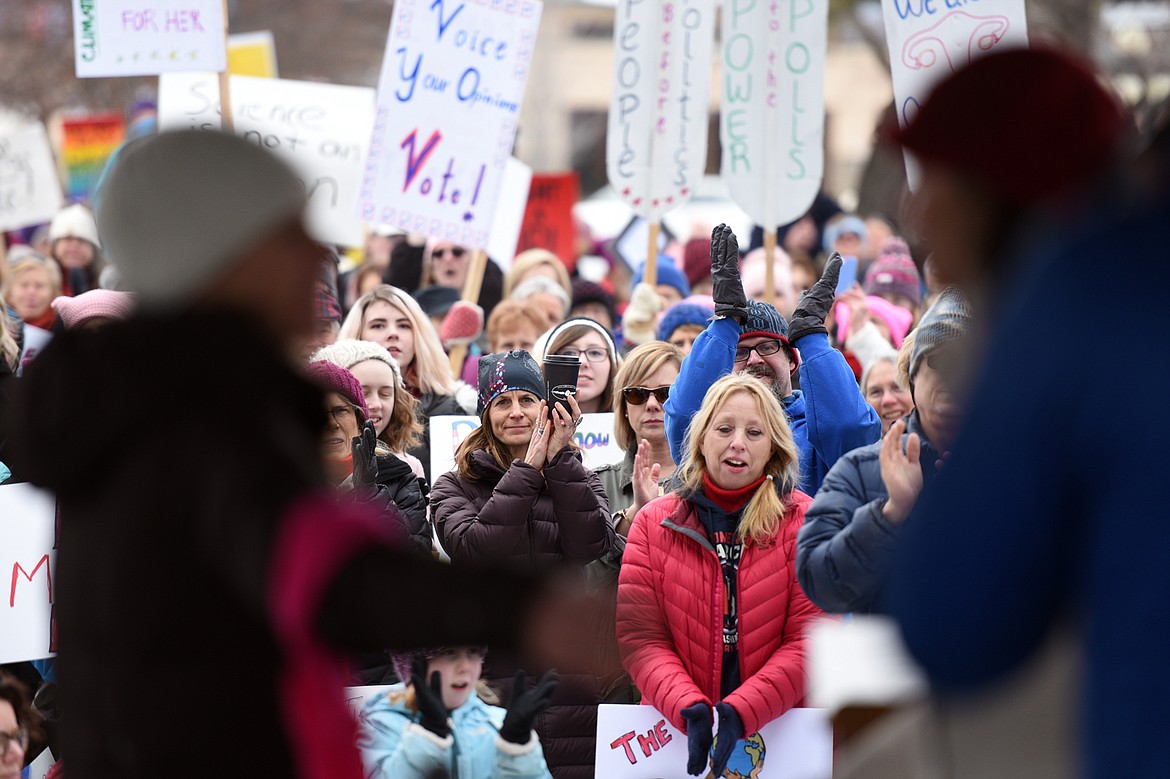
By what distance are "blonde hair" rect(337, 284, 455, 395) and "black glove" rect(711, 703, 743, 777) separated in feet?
8.95

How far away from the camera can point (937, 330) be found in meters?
4.09

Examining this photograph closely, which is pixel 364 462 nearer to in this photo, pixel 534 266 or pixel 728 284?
pixel 728 284

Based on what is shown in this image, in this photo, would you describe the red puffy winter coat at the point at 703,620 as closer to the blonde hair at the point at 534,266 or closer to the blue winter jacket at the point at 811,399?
the blue winter jacket at the point at 811,399

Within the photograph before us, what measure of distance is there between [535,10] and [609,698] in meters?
4.26

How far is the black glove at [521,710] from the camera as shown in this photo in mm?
3922

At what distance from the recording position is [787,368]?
19.0 feet

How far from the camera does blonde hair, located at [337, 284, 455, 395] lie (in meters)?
6.87

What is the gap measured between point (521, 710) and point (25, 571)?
2.16m

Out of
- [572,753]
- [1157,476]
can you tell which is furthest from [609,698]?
[1157,476]

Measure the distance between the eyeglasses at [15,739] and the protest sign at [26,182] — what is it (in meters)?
8.36

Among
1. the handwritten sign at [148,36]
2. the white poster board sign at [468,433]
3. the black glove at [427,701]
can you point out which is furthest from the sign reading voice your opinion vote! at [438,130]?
the black glove at [427,701]

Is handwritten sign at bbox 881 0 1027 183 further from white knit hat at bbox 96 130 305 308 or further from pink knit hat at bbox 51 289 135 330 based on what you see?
white knit hat at bbox 96 130 305 308

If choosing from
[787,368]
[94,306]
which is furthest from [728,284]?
[94,306]

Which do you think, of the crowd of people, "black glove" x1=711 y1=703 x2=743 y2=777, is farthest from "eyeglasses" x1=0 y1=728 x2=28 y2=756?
the crowd of people
